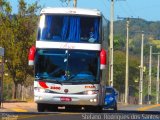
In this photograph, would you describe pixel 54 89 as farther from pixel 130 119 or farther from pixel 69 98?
pixel 130 119

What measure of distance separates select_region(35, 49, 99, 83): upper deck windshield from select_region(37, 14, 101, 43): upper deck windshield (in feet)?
2.12

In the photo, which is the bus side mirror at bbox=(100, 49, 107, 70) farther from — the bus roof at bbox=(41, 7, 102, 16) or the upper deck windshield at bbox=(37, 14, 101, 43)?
the bus roof at bbox=(41, 7, 102, 16)

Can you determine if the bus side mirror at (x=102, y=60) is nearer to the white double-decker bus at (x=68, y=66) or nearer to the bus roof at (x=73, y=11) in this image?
the white double-decker bus at (x=68, y=66)

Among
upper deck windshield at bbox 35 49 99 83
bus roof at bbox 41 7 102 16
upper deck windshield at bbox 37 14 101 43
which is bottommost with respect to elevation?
upper deck windshield at bbox 35 49 99 83

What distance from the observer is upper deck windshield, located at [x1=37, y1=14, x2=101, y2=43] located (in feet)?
84.0

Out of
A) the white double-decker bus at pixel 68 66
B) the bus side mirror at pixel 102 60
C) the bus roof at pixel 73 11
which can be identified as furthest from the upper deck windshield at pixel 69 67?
the bus roof at pixel 73 11

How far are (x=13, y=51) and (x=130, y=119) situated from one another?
3140 cm

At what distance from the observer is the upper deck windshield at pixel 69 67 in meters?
25.4

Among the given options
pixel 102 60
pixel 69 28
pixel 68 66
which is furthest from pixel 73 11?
pixel 102 60

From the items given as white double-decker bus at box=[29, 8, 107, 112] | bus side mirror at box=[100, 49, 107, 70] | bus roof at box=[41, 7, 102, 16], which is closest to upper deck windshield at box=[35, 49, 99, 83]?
white double-decker bus at box=[29, 8, 107, 112]

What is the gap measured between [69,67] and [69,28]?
1.80 m

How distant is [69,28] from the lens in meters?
25.9

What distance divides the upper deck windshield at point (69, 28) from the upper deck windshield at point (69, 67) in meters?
0.65

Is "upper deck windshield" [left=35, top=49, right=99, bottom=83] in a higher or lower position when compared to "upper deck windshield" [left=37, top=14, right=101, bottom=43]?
lower
